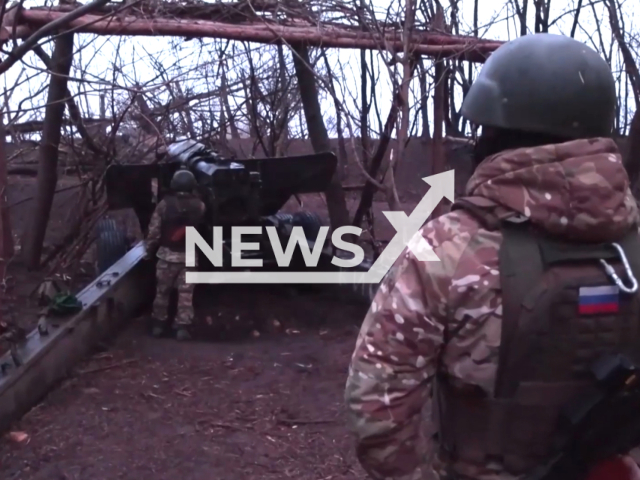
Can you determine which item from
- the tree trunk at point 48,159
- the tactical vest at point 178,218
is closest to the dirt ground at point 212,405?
the tactical vest at point 178,218

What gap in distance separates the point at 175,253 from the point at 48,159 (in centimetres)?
200

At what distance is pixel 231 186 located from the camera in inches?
272

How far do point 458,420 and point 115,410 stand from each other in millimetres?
3630

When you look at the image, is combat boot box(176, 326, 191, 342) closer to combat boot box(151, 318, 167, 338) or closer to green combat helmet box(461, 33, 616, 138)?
combat boot box(151, 318, 167, 338)

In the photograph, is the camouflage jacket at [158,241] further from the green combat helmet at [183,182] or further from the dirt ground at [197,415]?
the dirt ground at [197,415]

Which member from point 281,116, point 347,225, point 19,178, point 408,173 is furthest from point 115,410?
point 408,173

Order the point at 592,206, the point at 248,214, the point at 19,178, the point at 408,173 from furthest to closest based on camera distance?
the point at 408,173 < the point at 19,178 < the point at 248,214 < the point at 592,206

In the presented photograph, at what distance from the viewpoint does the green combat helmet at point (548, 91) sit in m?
1.97

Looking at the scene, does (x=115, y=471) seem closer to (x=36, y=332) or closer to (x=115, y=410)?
(x=115, y=410)

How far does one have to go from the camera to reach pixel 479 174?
1.96 metres

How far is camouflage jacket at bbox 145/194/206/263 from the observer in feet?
22.9

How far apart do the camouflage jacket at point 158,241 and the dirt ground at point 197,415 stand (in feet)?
2.04

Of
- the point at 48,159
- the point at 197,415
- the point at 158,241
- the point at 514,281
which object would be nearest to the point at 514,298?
the point at 514,281

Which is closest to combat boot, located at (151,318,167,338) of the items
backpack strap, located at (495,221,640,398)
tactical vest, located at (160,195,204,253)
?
tactical vest, located at (160,195,204,253)
